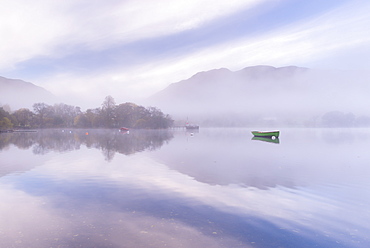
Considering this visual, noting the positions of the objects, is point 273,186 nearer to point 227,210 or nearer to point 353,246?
point 227,210

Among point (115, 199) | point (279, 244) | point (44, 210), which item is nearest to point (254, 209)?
point (279, 244)

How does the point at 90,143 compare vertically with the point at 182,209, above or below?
above

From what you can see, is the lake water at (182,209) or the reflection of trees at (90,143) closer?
the lake water at (182,209)

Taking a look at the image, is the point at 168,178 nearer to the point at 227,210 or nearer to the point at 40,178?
the point at 227,210

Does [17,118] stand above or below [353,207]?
above

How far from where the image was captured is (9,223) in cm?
1123

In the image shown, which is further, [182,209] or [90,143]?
[90,143]

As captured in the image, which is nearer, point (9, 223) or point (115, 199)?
point (9, 223)

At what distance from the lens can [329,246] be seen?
955 centimetres

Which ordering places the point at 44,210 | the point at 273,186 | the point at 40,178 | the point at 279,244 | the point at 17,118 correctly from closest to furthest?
1. the point at 279,244
2. the point at 44,210
3. the point at 273,186
4. the point at 40,178
5. the point at 17,118

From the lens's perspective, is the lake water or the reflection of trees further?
the reflection of trees

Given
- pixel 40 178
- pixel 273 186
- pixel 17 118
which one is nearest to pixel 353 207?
pixel 273 186

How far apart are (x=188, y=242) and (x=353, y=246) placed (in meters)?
6.44

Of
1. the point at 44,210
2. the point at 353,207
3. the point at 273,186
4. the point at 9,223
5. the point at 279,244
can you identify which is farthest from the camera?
the point at 273,186
